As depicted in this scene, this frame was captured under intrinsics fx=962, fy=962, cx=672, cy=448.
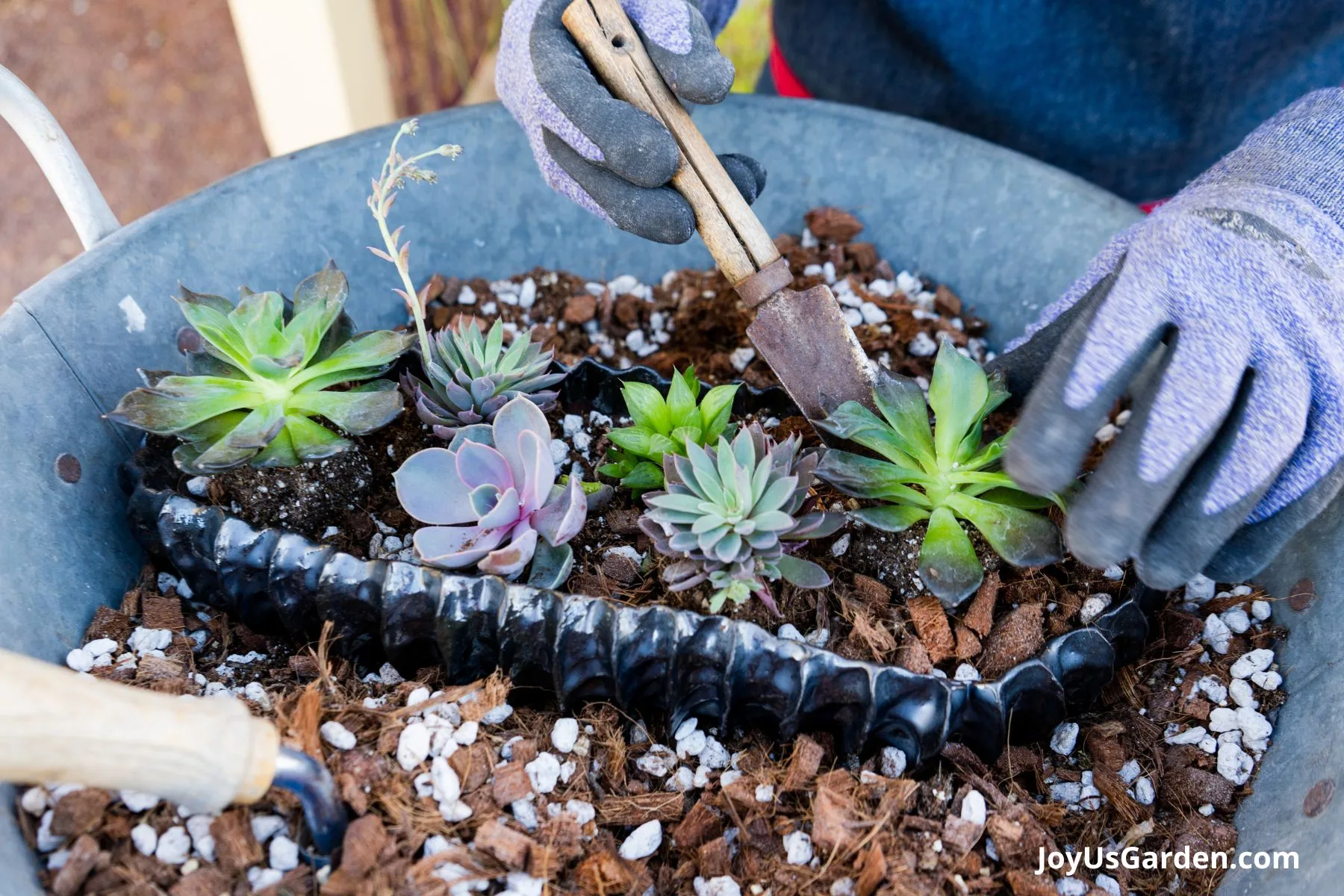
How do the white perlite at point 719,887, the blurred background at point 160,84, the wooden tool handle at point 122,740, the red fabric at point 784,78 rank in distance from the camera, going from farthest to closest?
the blurred background at point 160,84, the red fabric at point 784,78, the white perlite at point 719,887, the wooden tool handle at point 122,740

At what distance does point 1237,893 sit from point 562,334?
3.24 ft

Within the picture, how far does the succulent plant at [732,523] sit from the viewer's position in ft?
2.94

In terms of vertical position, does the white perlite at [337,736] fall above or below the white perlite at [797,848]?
above

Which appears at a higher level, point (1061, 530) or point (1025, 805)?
point (1061, 530)

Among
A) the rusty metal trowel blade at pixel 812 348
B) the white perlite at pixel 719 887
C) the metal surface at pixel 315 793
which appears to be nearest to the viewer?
the metal surface at pixel 315 793

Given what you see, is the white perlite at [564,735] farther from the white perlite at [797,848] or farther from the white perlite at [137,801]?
the white perlite at [137,801]

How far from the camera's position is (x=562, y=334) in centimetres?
134

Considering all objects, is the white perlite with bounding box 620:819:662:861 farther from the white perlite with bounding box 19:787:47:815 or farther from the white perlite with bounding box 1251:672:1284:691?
the white perlite with bounding box 1251:672:1284:691

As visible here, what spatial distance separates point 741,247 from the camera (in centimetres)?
105

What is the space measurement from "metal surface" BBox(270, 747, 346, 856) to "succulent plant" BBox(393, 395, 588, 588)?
23 cm

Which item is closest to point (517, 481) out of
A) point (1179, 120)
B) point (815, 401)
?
point (815, 401)

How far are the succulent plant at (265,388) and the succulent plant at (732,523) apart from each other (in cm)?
31

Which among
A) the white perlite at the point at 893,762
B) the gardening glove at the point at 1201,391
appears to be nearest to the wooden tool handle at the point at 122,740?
the white perlite at the point at 893,762

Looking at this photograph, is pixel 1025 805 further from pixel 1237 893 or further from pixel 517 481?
pixel 517 481
